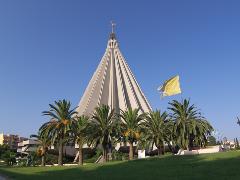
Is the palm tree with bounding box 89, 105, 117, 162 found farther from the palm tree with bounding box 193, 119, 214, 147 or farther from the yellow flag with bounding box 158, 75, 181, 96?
the palm tree with bounding box 193, 119, 214, 147

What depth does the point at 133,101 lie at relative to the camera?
98.2 meters

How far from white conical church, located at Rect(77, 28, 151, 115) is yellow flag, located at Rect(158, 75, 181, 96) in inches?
1518

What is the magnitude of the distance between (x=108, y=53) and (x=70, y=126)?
5943 cm

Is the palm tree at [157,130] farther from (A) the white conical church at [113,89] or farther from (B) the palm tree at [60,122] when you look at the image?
(A) the white conical church at [113,89]

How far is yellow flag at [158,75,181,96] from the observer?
55.3 m

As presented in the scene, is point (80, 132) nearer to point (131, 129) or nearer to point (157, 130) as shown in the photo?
point (131, 129)

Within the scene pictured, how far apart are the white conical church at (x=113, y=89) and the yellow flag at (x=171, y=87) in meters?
38.5

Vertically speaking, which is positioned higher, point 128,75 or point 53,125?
point 128,75

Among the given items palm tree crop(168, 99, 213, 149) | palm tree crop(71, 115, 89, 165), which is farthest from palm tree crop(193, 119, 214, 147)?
palm tree crop(71, 115, 89, 165)

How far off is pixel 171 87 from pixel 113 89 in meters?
43.9

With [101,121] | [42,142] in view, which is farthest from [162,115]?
[42,142]

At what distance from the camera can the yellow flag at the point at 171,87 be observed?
5534 cm

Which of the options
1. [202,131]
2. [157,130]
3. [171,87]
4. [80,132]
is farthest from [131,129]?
[202,131]

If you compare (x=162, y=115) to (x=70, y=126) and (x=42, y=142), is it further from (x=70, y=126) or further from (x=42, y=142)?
(x=42, y=142)
